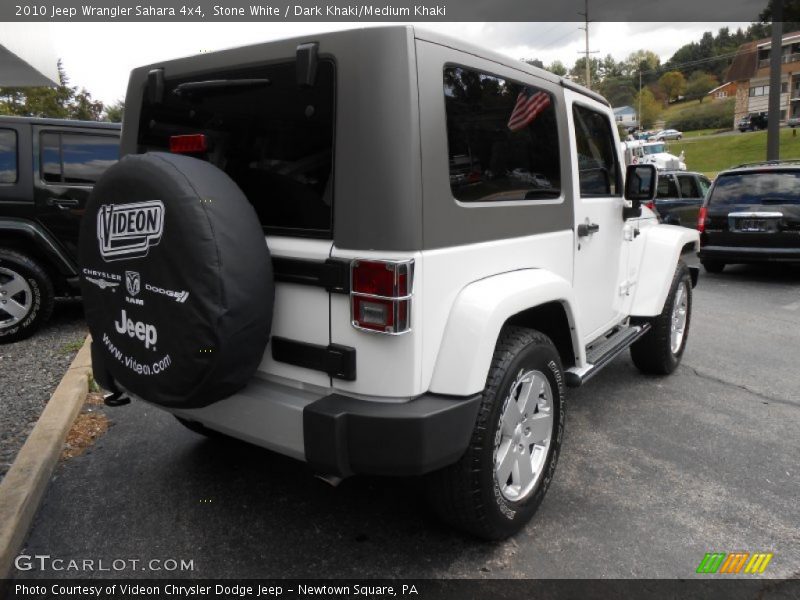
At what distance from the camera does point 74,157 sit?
598cm

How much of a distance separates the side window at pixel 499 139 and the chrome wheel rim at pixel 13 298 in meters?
4.92

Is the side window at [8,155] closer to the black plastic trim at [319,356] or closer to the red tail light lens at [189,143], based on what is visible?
the red tail light lens at [189,143]

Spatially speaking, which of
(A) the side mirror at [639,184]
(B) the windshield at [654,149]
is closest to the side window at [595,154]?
(A) the side mirror at [639,184]

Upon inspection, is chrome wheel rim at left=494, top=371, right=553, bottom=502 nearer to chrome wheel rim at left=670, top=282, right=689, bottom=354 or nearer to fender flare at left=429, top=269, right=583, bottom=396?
fender flare at left=429, top=269, right=583, bottom=396

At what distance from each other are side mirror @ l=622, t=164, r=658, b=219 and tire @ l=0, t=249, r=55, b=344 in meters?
5.11

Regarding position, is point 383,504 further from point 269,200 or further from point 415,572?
point 269,200

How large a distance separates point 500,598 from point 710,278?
867cm

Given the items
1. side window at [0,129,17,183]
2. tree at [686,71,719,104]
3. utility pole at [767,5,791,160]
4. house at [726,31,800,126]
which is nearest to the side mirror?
side window at [0,129,17,183]

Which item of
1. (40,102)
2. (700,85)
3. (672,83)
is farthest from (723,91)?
(40,102)

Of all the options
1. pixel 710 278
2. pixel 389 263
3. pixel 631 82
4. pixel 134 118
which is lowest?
pixel 710 278

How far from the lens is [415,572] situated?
244 centimetres

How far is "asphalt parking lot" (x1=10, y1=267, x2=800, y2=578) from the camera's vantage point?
2518 mm

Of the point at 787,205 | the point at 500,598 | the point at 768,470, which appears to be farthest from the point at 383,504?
the point at 787,205

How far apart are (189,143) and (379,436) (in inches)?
59.4
